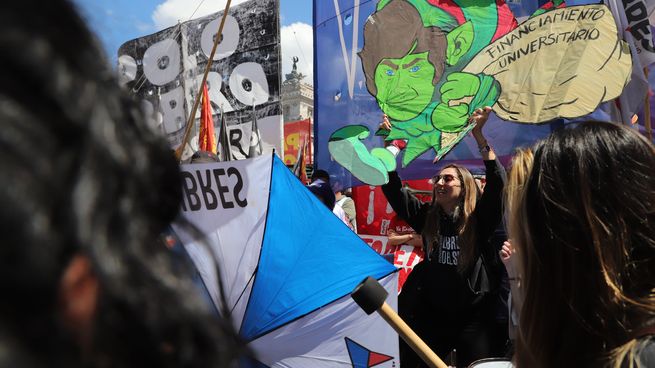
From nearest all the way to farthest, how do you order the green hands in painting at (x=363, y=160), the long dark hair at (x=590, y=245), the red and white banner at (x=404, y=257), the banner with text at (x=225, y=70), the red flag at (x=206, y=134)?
the long dark hair at (x=590, y=245)
the green hands in painting at (x=363, y=160)
the red and white banner at (x=404, y=257)
the red flag at (x=206, y=134)
the banner with text at (x=225, y=70)

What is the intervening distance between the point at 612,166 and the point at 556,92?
8.11 feet

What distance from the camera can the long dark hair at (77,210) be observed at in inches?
13.1

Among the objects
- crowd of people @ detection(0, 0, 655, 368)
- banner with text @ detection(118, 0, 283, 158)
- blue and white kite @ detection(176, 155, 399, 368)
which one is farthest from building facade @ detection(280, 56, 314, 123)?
crowd of people @ detection(0, 0, 655, 368)

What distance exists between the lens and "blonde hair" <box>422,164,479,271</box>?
3016 millimetres

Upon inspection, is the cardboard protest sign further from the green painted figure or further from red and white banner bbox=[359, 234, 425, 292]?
red and white banner bbox=[359, 234, 425, 292]

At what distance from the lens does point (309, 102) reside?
160ft

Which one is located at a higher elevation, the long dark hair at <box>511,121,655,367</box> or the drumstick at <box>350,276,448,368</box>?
the long dark hair at <box>511,121,655,367</box>

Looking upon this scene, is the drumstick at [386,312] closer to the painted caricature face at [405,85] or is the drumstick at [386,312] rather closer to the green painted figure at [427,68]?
the green painted figure at [427,68]

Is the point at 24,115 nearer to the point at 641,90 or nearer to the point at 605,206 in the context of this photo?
the point at 605,206

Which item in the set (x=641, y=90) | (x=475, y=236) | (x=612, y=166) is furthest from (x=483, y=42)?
(x=612, y=166)

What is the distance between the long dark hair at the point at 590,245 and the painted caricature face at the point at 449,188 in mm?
2044

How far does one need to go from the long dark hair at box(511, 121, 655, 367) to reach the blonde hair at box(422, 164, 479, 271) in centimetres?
187

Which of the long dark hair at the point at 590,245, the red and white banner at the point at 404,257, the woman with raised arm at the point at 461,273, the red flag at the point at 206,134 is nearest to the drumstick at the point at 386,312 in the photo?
the long dark hair at the point at 590,245

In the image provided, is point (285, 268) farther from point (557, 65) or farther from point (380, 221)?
point (380, 221)
